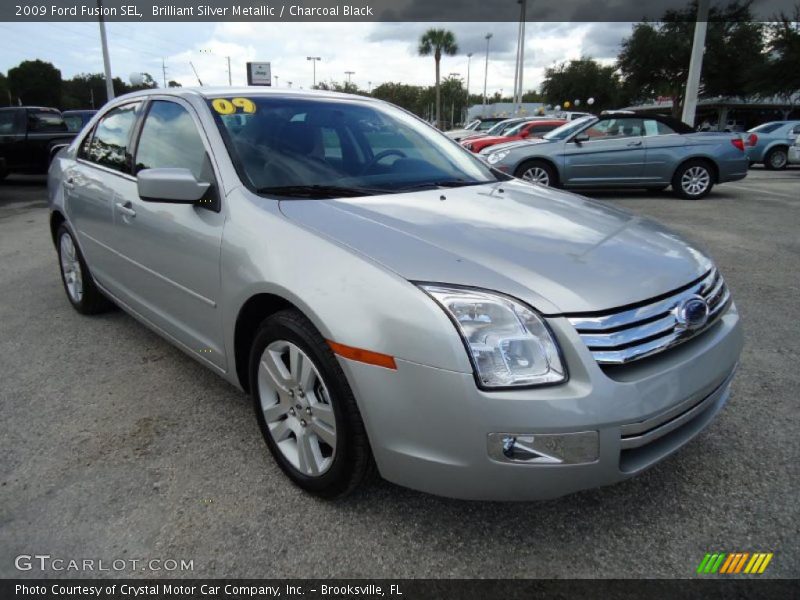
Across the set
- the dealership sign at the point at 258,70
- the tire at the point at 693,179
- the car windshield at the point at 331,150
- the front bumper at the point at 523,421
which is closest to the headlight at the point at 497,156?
the tire at the point at 693,179

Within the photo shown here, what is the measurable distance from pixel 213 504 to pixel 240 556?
0.32m

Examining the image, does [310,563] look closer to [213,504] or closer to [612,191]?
[213,504]

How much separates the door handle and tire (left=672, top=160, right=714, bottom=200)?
30.7 feet

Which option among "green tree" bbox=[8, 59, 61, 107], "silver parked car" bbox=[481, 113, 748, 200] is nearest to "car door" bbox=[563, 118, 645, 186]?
"silver parked car" bbox=[481, 113, 748, 200]

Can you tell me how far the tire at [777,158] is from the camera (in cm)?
1716

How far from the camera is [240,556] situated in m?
1.95

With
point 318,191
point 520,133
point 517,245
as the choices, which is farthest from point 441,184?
point 520,133

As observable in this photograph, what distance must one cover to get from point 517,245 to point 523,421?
2.18ft

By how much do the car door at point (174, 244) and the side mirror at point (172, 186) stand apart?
0.08m

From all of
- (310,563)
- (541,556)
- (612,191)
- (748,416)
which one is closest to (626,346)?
(541,556)

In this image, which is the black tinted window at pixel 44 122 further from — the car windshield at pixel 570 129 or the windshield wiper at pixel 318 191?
the windshield wiper at pixel 318 191

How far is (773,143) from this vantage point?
17031 mm

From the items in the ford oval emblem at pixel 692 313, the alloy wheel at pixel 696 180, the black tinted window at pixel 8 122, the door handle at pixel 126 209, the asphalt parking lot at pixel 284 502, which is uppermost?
the black tinted window at pixel 8 122

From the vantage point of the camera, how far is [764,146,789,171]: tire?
17.2 meters
